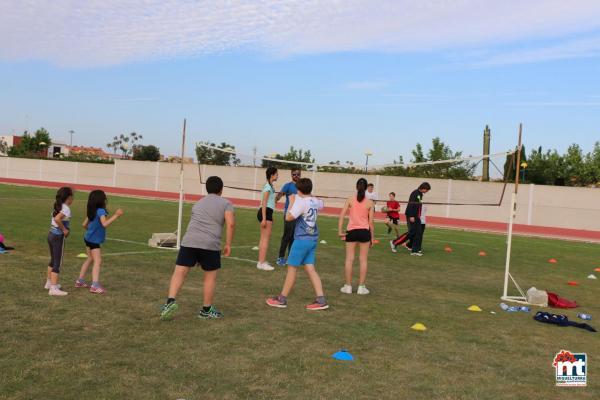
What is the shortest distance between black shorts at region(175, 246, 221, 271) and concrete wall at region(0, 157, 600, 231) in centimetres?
2210

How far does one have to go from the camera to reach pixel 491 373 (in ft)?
19.0

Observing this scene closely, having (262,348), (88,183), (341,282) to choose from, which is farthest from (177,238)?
(88,183)

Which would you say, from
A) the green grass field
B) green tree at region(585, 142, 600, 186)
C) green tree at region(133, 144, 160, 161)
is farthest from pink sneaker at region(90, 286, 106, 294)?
green tree at region(133, 144, 160, 161)

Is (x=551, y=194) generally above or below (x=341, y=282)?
above

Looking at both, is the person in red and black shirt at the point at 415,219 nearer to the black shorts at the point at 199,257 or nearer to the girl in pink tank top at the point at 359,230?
the girl in pink tank top at the point at 359,230

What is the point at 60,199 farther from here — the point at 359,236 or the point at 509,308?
the point at 509,308

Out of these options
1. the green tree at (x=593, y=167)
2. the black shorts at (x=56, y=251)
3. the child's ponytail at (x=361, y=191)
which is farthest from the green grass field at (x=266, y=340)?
the green tree at (x=593, y=167)

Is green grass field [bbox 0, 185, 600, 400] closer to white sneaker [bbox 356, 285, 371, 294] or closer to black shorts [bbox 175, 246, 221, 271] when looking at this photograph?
white sneaker [bbox 356, 285, 371, 294]

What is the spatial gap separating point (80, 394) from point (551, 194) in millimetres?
36269

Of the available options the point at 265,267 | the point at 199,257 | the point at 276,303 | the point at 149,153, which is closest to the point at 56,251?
the point at 199,257

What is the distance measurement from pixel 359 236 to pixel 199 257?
320cm

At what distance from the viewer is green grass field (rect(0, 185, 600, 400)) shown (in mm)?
5062

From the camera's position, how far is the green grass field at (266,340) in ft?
16.6

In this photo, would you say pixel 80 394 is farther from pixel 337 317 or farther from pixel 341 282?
pixel 341 282
